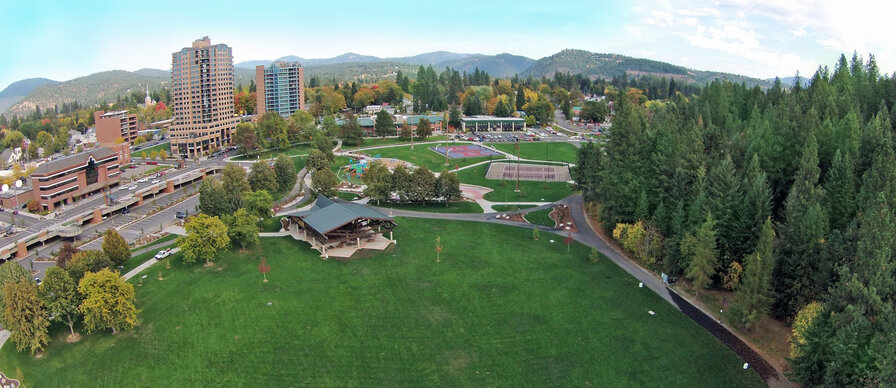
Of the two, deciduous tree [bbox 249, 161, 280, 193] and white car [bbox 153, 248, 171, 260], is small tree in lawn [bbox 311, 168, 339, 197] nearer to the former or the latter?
deciduous tree [bbox 249, 161, 280, 193]

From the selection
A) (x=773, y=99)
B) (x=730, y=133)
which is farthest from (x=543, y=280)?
(x=773, y=99)

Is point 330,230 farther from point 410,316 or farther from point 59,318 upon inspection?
point 59,318

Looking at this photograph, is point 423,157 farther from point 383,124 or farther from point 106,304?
point 106,304

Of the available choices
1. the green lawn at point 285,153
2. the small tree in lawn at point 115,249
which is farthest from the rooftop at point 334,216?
the green lawn at point 285,153

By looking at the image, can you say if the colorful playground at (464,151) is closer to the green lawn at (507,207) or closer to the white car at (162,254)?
the green lawn at (507,207)

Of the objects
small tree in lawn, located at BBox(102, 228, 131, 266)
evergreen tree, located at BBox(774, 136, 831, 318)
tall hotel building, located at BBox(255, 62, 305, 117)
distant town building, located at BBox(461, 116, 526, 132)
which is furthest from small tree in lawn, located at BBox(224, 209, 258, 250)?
tall hotel building, located at BBox(255, 62, 305, 117)

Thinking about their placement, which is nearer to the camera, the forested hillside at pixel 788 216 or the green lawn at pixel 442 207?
the forested hillside at pixel 788 216

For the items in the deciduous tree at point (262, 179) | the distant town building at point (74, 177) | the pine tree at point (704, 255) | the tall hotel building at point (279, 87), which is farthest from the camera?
the tall hotel building at point (279, 87)
